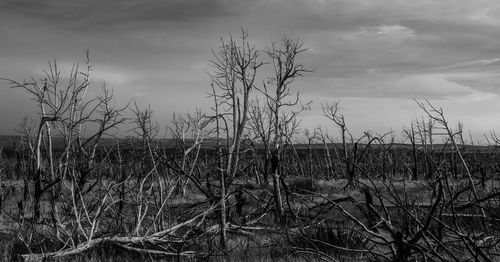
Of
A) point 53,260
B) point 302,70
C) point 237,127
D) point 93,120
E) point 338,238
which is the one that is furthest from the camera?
point 302,70

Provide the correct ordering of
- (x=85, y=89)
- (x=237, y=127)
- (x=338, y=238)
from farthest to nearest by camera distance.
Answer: (x=85, y=89) → (x=237, y=127) → (x=338, y=238)

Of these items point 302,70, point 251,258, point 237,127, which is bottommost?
point 251,258

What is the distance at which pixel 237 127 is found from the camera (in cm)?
754

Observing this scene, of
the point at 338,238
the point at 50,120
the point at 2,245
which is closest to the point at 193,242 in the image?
the point at 338,238

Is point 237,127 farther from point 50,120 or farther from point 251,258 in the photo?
point 50,120

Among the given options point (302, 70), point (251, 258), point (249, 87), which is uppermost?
point (302, 70)

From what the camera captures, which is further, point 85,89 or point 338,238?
point 85,89

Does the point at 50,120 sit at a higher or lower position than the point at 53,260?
higher

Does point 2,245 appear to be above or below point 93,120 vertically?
below

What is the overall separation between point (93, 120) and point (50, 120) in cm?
98

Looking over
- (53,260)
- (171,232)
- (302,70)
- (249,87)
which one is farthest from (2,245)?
(302,70)

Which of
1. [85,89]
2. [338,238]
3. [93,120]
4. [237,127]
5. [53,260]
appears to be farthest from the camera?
[85,89]

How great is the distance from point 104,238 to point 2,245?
6.56 feet

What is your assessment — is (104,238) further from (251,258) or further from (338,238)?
(338,238)
